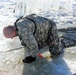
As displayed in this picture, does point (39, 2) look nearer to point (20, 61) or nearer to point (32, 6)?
point (32, 6)

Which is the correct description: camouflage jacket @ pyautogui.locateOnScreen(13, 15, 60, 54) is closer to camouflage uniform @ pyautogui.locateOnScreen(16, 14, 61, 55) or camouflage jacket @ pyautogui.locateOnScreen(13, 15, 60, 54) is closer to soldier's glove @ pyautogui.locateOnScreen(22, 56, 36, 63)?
camouflage uniform @ pyautogui.locateOnScreen(16, 14, 61, 55)

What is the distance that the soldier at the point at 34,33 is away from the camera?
4480 mm

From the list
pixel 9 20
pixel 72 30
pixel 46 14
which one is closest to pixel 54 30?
pixel 72 30

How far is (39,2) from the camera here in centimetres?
895

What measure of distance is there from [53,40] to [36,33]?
0.51m

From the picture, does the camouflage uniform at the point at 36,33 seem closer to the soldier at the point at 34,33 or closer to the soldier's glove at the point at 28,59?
the soldier at the point at 34,33

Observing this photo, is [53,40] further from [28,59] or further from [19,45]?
[19,45]

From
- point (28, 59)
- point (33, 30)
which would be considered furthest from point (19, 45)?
point (33, 30)

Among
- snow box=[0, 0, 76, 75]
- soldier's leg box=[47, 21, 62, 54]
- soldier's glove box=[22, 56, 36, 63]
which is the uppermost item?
soldier's leg box=[47, 21, 62, 54]

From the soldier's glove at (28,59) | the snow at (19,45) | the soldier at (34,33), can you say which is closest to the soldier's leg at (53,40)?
the soldier at (34,33)

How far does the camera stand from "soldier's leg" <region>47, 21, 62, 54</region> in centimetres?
515

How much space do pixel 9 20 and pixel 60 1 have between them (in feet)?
11.1

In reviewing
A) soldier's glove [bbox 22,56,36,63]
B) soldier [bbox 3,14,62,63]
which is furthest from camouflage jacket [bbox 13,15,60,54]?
soldier's glove [bbox 22,56,36,63]

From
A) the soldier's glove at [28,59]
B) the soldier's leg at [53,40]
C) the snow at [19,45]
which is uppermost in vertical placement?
the soldier's leg at [53,40]
